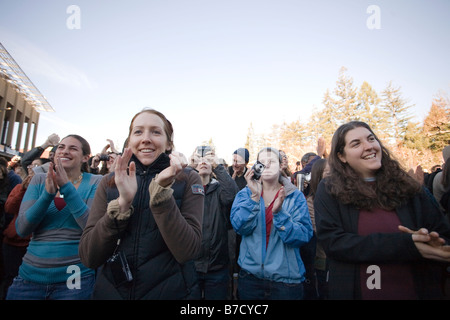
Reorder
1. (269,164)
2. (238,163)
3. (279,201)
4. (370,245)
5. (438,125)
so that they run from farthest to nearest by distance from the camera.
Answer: (438,125) < (238,163) < (269,164) < (279,201) < (370,245)

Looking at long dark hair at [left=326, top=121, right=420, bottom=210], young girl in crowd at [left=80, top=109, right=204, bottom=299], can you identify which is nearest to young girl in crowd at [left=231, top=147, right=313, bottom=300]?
long dark hair at [left=326, top=121, right=420, bottom=210]

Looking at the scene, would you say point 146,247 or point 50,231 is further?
point 50,231

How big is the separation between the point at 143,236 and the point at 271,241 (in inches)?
66.6

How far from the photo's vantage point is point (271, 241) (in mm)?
2715

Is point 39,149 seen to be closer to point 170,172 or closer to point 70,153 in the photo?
point 70,153

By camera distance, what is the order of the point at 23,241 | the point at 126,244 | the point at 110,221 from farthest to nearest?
1. the point at 23,241
2. the point at 126,244
3. the point at 110,221

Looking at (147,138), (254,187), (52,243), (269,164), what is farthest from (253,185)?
(52,243)

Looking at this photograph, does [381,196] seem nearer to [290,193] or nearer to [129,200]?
[290,193]

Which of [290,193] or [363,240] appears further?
[290,193]

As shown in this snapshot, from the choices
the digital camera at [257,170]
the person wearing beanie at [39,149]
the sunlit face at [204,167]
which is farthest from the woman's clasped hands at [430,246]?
the person wearing beanie at [39,149]

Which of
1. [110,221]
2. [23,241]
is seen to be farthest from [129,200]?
[23,241]

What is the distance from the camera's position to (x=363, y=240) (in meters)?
1.71

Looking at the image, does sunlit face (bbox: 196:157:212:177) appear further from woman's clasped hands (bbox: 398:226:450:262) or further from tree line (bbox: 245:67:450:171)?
tree line (bbox: 245:67:450:171)
